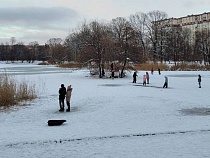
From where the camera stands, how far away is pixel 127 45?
147 feet

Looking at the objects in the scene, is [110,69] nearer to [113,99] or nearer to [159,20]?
[113,99]

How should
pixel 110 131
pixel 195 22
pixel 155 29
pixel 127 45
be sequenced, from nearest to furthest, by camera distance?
pixel 110 131 → pixel 127 45 → pixel 155 29 → pixel 195 22

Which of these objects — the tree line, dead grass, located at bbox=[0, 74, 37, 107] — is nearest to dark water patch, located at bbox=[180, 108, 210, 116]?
dead grass, located at bbox=[0, 74, 37, 107]

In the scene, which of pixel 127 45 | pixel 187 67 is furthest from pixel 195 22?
pixel 127 45

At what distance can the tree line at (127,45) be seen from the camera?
44.7m

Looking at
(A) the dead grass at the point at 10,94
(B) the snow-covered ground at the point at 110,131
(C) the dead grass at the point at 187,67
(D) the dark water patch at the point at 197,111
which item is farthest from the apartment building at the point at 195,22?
(B) the snow-covered ground at the point at 110,131

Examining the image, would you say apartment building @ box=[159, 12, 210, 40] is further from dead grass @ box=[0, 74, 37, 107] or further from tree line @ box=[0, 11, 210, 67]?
dead grass @ box=[0, 74, 37, 107]

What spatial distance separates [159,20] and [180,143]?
78004 mm

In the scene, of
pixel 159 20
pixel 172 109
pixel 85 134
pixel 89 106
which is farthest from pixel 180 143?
pixel 159 20

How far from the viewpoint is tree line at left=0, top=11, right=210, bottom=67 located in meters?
44.7

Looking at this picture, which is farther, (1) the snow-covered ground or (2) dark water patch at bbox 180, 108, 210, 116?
(2) dark water patch at bbox 180, 108, 210, 116

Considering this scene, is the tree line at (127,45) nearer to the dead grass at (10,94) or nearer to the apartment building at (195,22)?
the apartment building at (195,22)

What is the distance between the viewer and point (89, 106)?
1795 cm

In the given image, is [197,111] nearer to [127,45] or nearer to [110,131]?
[110,131]
